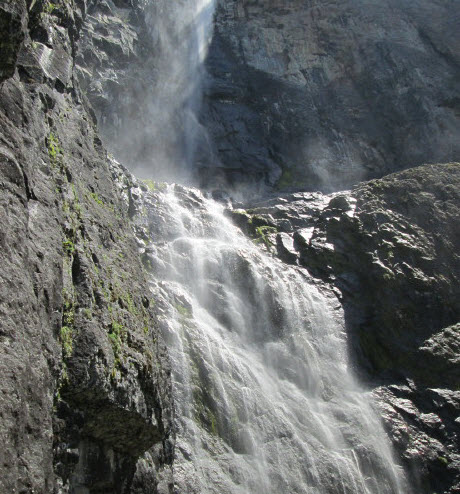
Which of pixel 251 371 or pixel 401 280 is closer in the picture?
pixel 251 371

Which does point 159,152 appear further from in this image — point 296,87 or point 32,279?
point 32,279

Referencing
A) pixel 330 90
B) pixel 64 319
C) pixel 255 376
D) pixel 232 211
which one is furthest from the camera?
pixel 330 90

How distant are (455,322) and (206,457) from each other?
11.5 m

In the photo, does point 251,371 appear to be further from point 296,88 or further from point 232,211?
point 296,88

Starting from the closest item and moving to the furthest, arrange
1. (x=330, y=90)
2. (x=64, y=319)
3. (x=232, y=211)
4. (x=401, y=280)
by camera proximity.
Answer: (x=64, y=319), (x=401, y=280), (x=232, y=211), (x=330, y=90)

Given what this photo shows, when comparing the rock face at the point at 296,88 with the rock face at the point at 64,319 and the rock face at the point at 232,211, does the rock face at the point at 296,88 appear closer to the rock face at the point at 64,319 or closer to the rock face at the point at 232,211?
the rock face at the point at 232,211

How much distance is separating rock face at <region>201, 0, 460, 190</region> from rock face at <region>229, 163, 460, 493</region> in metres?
5.77

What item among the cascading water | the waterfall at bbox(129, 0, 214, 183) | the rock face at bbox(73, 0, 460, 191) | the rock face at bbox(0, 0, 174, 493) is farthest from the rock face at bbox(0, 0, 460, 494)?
the cascading water

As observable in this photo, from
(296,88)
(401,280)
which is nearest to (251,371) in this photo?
(401,280)

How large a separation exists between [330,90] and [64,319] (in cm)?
3160

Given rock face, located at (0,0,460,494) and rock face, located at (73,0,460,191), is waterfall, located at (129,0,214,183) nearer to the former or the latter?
rock face, located at (73,0,460,191)

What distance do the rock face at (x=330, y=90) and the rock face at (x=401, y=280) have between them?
18.9ft

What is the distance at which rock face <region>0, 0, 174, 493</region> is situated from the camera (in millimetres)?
3758

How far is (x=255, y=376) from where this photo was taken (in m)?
14.0
